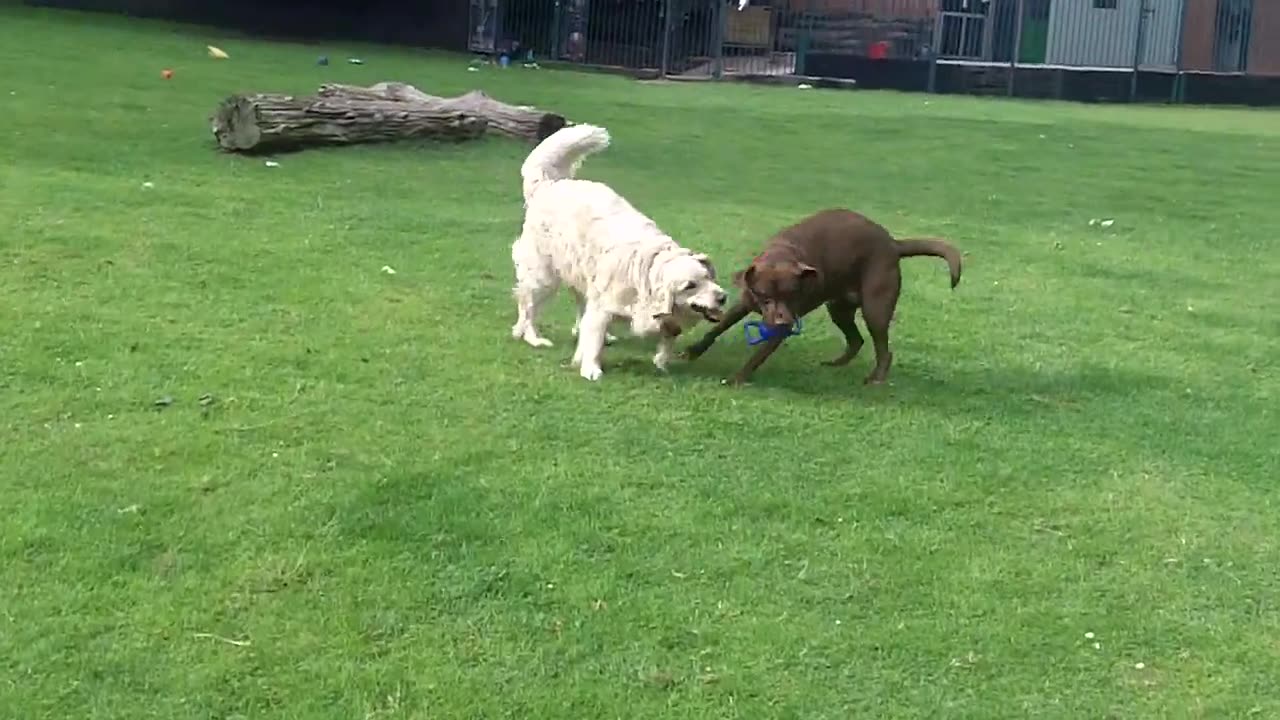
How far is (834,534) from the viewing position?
16.5 ft

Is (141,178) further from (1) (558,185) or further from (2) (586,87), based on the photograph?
(2) (586,87)

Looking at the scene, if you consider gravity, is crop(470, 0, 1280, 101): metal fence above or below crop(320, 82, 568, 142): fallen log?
above

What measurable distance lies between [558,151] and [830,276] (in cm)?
161

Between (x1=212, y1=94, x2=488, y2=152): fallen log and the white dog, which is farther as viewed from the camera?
(x1=212, y1=94, x2=488, y2=152): fallen log

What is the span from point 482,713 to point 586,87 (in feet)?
59.4

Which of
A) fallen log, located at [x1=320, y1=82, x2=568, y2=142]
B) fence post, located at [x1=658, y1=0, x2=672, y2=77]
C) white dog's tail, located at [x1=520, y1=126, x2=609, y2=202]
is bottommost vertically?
white dog's tail, located at [x1=520, y1=126, x2=609, y2=202]

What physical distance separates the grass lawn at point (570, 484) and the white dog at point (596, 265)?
23 centimetres

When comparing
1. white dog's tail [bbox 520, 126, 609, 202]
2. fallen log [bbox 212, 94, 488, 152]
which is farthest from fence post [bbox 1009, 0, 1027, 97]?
white dog's tail [bbox 520, 126, 609, 202]

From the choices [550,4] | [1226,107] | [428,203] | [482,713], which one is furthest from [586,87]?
[482,713]

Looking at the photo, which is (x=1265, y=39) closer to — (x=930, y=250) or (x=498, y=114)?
(x=498, y=114)

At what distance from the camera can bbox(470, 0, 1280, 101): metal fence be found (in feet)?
90.7

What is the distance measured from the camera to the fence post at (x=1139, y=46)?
2852 centimetres

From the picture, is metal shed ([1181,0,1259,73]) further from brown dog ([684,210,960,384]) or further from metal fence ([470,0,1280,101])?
brown dog ([684,210,960,384])

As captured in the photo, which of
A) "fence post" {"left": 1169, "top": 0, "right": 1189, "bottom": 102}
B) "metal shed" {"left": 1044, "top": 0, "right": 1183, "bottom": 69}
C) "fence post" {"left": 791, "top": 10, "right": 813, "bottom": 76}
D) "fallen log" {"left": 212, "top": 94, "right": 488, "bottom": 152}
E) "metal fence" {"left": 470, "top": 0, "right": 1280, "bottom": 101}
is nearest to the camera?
"fallen log" {"left": 212, "top": 94, "right": 488, "bottom": 152}
